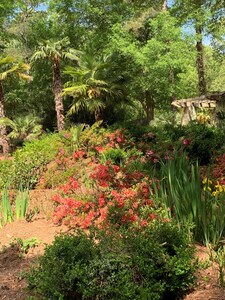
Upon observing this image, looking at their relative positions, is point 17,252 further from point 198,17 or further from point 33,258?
point 198,17

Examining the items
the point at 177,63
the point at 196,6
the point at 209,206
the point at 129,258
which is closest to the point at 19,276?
the point at 129,258

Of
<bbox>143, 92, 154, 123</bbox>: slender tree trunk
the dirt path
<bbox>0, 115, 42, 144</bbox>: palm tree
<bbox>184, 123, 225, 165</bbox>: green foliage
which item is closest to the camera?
the dirt path

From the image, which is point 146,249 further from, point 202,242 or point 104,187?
point 104,187

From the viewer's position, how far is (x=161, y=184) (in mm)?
3738

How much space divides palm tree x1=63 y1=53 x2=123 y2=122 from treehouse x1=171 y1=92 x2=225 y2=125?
2.93 m

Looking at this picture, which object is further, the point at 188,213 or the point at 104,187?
the point at 104,187

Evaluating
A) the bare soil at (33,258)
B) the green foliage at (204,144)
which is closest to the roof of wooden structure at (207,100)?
the green foliage at (204,144)

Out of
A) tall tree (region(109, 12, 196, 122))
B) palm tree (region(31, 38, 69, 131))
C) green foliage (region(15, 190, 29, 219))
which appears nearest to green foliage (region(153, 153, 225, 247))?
green foliage (region(15, 190, 29, 219))

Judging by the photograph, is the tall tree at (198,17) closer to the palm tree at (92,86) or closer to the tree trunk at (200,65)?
the tree trunk at (200,65)

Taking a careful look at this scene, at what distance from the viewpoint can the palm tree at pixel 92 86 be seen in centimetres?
1414

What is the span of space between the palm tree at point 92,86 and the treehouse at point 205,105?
2.93 m

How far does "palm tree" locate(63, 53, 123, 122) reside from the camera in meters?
14.1

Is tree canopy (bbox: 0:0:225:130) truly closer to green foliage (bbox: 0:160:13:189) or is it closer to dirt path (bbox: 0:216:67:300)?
green foliage (bbox: 0:160:13:189)

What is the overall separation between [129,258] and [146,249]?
0.15m
